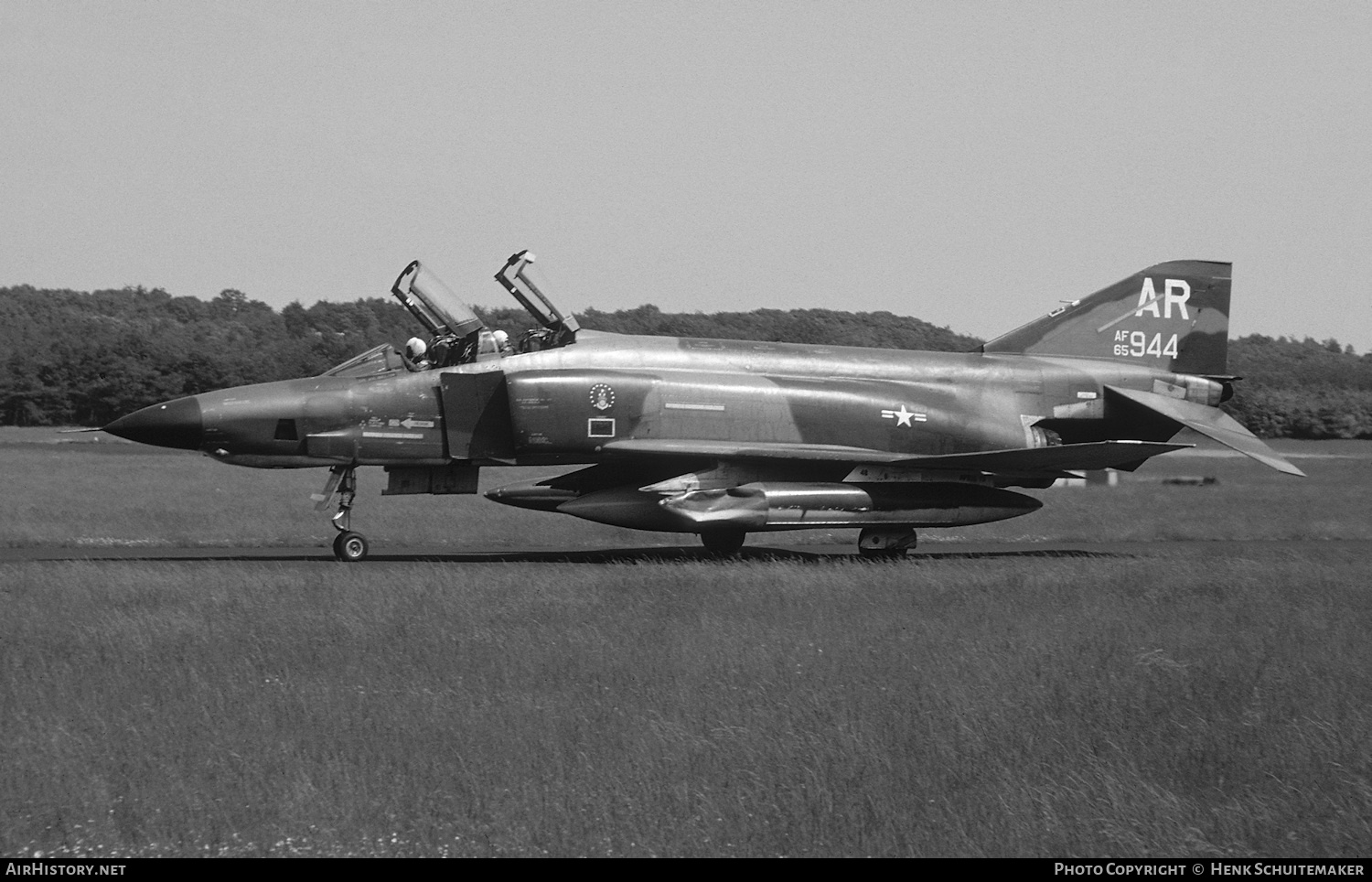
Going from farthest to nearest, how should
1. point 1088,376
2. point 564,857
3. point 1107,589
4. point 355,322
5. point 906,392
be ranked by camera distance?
point 355,322 < point 1088,376 < point 906,392 < point 1107,589 < point 564,857

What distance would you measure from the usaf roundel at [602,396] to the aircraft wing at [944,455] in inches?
17.2

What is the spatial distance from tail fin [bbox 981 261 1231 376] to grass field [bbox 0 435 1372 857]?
16.2ft

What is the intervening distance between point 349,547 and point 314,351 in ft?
94.6

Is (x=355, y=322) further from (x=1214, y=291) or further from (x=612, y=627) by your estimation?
(x=612, y=627)

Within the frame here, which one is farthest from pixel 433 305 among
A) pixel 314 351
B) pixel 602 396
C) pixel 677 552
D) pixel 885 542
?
pixel 314 351

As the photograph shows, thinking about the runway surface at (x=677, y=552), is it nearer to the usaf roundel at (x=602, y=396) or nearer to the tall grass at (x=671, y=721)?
the usaf roundel at (x=602, y=396)

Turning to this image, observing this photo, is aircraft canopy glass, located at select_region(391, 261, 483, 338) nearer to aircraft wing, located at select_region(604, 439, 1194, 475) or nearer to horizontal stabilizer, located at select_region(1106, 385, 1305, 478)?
aircraft wing, located at select_region(604, 439, 1194, 475)

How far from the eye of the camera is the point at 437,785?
5875 millimetres

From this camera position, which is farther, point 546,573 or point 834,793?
point 546,573

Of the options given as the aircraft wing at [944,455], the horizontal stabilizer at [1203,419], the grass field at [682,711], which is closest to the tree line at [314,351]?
the aircraft wing at [944,455]

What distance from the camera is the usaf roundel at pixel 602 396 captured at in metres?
14.8

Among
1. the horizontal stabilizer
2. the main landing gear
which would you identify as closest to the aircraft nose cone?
the main landing gear
